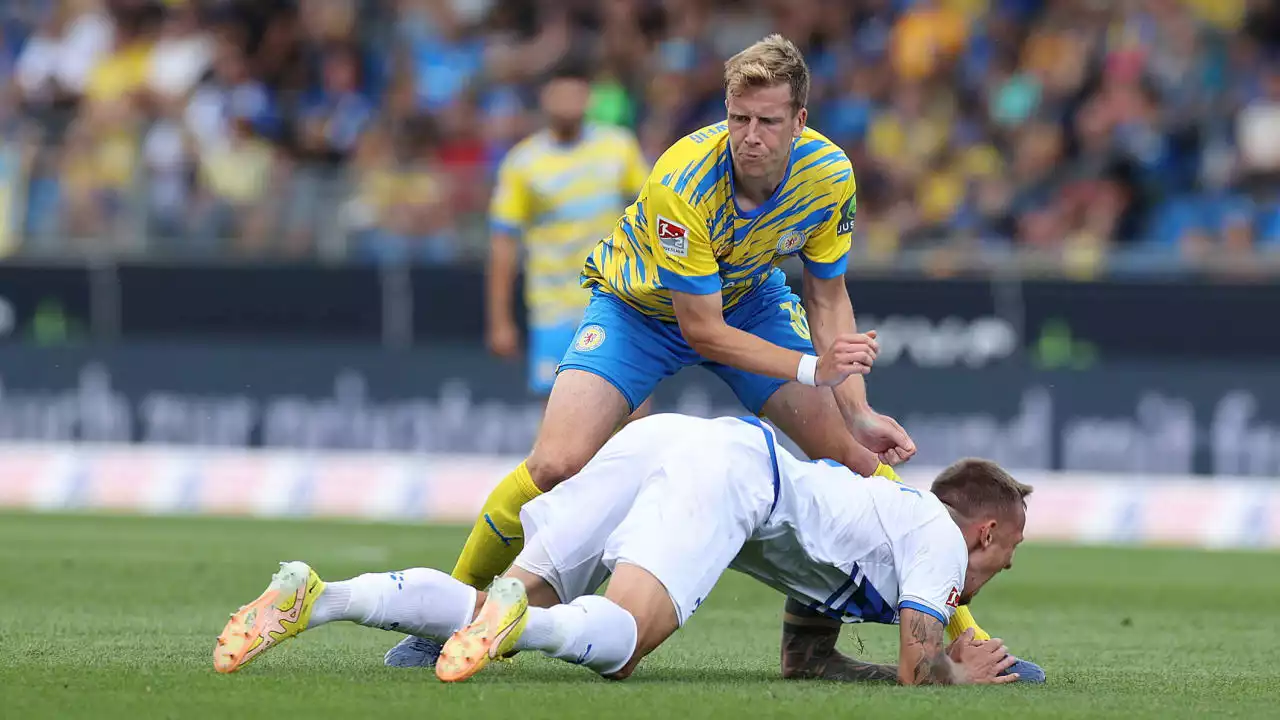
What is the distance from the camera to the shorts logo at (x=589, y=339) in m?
7.39

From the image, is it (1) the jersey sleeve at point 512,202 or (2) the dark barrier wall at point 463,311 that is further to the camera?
(2) the dark barrier wall at point 463,311

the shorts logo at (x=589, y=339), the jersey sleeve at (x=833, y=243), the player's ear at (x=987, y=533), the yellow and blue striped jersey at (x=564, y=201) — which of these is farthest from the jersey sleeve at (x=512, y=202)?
the player's ear at (x=987, y=533)

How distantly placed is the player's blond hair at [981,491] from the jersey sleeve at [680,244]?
3.71ft

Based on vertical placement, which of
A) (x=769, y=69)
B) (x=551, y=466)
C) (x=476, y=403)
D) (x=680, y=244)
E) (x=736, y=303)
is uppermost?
(x=769, y=69)

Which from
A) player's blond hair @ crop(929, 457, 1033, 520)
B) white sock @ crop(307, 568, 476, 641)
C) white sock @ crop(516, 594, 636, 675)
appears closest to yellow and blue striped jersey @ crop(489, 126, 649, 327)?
player's blond hair @ crop(929, 457, 1033, 520)

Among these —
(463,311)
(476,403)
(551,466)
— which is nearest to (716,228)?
(551,466)

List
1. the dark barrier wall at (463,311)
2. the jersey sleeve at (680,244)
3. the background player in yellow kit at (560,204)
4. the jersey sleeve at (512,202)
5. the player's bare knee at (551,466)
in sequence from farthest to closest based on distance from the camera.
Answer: the dark barrier wall at (463,311) → the jersey sleeve at (512,202) → the background player in yellow kit at (560,204) → the player's bare knee at (551,466) → the jersey sleeve at (680,244)

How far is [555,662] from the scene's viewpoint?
679cm

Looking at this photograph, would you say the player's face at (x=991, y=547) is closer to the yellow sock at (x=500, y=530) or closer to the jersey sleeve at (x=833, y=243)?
the jersey sleeve at (x=833, y=243)

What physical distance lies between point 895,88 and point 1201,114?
2.75 m

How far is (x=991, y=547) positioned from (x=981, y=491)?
18 centimetres

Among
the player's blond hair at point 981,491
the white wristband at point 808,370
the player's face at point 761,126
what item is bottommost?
the player's blond hair at point 981,491

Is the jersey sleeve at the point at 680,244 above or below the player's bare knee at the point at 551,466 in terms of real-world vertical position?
above

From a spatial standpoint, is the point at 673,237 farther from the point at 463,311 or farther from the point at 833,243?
the point at 463,311
